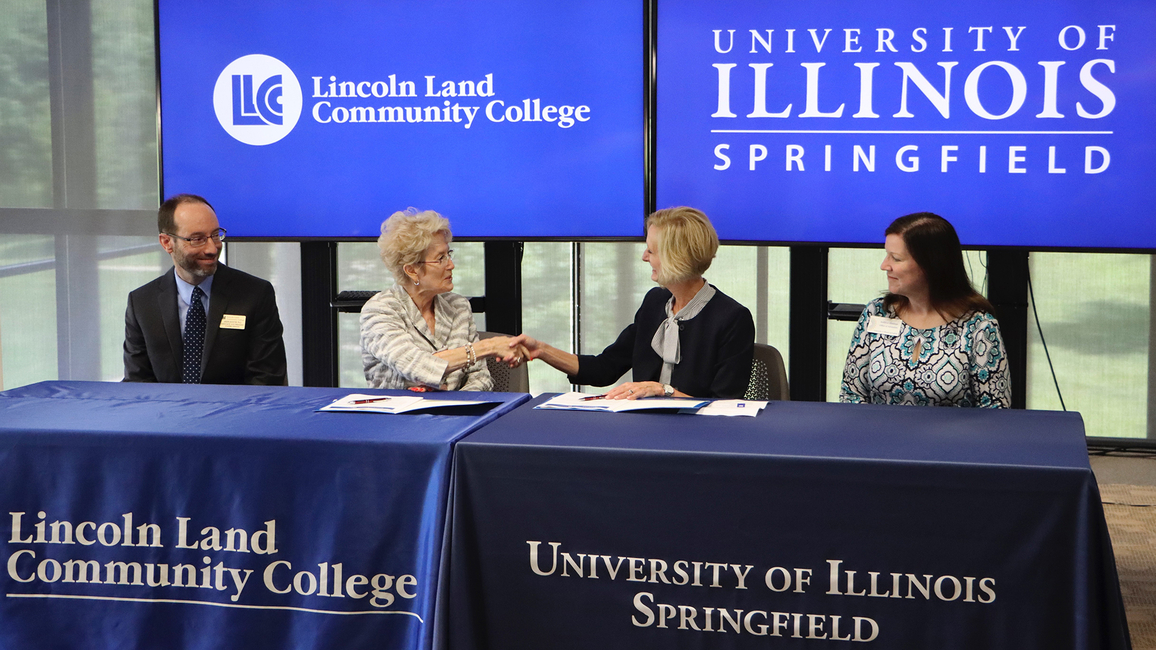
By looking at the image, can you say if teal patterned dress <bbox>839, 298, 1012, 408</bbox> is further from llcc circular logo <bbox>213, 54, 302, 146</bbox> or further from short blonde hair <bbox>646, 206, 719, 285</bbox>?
llcc circular logo <bbox>213, 54, 302, 146</bbox>

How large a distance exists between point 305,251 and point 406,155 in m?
0.66

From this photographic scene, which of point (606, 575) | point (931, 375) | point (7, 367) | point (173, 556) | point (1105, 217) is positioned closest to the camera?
point (606, 575)

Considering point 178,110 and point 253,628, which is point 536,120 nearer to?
point 178,110

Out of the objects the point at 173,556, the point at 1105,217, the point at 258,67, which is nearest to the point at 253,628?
the point at 173,556

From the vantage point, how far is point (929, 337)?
8.75ft

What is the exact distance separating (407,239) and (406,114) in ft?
3.75

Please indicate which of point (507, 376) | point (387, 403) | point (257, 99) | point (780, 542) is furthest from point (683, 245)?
point (257, 99)

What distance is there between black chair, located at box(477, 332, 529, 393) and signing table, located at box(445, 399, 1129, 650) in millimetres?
1217

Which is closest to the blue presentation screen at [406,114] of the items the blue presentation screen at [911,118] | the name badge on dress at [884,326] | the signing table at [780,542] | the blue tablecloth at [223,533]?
the blue presentation screen at [911,118]

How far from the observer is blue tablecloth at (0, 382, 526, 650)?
1.95 m

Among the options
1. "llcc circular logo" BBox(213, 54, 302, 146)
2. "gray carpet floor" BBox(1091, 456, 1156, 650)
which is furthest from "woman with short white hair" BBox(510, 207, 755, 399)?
"llcc circular logo" BBox(213, 54, 302, 146)

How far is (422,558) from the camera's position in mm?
1926

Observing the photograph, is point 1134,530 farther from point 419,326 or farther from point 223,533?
point 223,533

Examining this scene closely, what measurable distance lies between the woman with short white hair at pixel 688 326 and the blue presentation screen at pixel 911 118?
2.84ft
